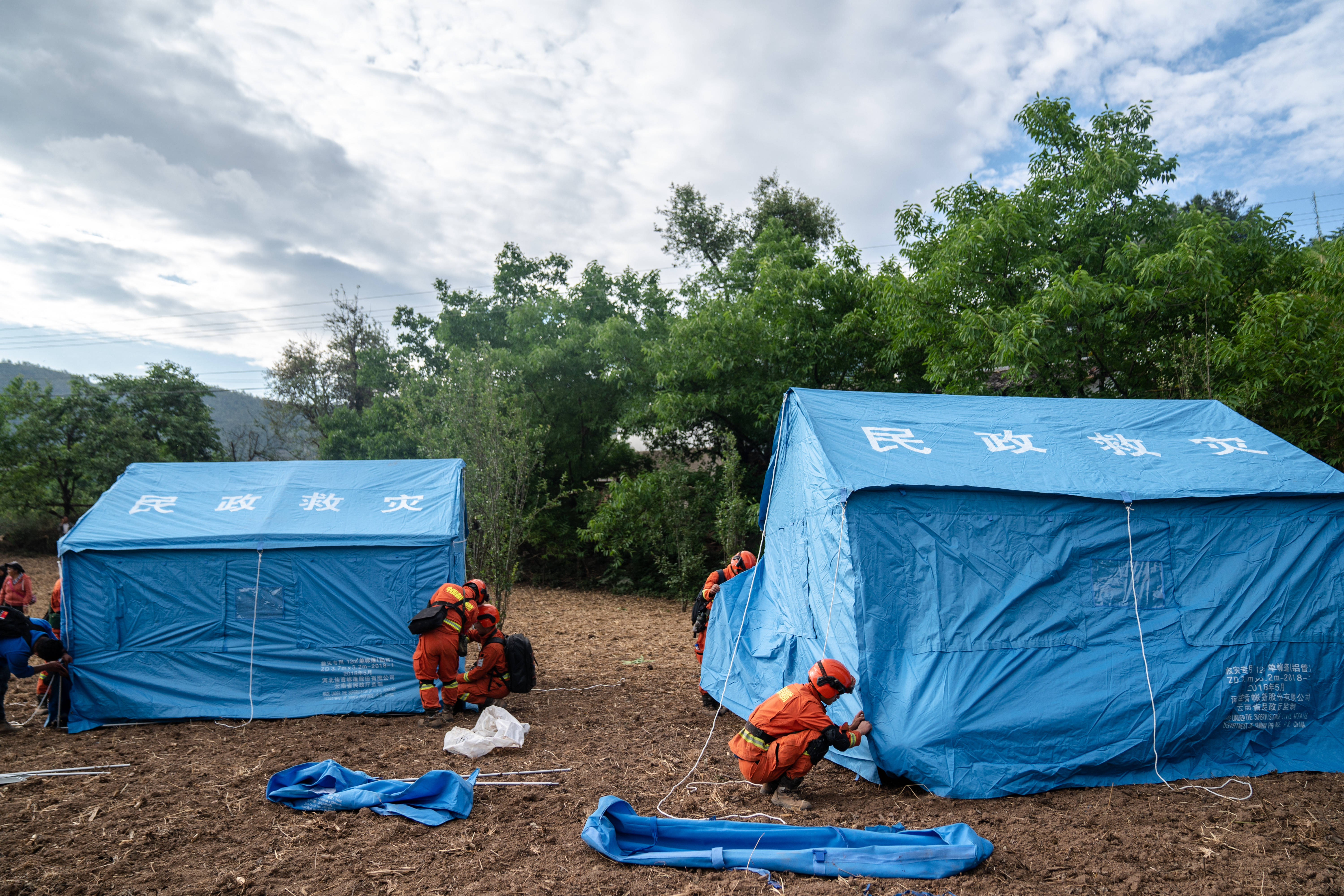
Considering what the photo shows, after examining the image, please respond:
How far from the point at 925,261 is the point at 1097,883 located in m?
10.3

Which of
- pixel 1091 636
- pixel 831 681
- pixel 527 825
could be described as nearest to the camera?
pixel 527 825

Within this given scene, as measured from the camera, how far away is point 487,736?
5.73 meters

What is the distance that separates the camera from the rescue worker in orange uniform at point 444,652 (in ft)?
21.1

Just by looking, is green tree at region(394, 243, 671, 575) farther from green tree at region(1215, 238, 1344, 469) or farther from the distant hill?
the distant hill


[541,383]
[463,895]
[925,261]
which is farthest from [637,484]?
[463,895]

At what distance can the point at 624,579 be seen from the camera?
677 inches

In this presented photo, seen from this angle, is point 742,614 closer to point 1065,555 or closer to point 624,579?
point 1065,555

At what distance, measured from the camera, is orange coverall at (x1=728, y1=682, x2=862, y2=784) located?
4.43 meters

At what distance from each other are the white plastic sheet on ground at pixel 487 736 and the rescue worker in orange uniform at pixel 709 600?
193 cm

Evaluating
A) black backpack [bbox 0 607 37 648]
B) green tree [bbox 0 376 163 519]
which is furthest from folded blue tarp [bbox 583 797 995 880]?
green tree [bbox 0 376 163 519]

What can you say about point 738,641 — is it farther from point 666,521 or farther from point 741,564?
point 666,521

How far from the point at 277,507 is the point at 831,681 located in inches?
228

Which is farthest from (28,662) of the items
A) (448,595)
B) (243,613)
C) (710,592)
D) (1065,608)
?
(1065,608)

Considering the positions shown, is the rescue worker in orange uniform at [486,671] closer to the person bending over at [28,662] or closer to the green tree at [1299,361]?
the person bending over at [28,662]
